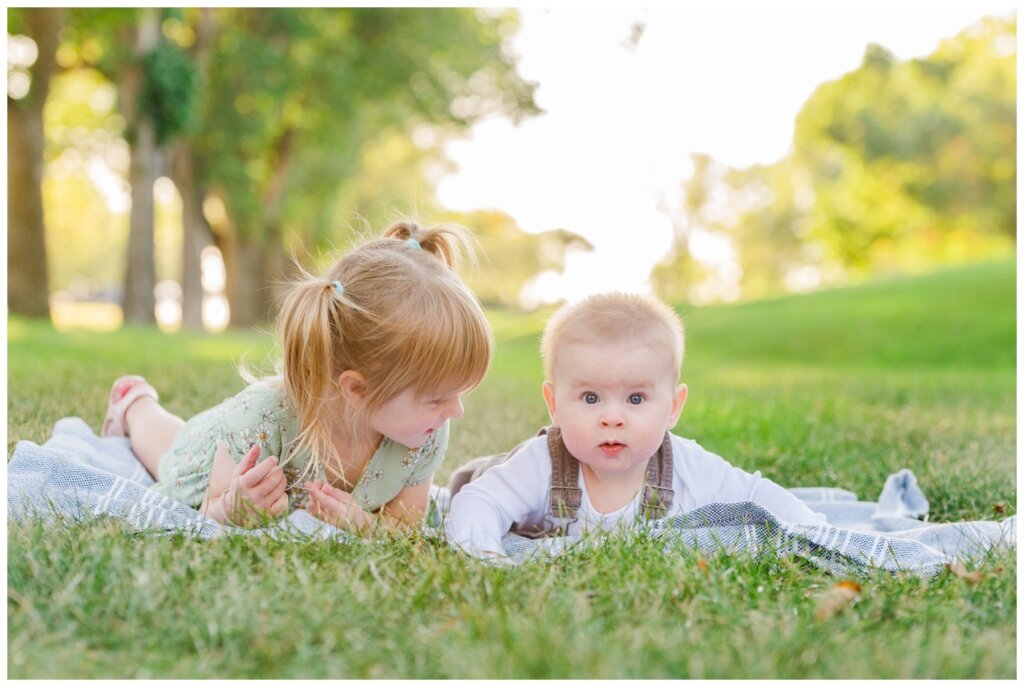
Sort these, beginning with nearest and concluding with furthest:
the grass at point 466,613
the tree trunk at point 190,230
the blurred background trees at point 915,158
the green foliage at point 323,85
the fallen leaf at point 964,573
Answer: the grass at point 466,613 < the fallen leaf at point 964,573 < the green foliage at point 323,85 < the tree trunk at point 190,230 < the blurred background trees at point 915,158

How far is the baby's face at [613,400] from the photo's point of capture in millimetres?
3105

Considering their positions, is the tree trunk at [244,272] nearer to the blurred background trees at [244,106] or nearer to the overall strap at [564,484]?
the blurred background trees at [244,106]

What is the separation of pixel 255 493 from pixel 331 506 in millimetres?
253

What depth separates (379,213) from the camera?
31125 millimetres

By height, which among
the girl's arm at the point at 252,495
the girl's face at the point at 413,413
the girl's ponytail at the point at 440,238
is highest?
the girl's ponytail at the point at 440,238

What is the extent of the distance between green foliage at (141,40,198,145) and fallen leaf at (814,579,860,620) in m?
→ 15.5

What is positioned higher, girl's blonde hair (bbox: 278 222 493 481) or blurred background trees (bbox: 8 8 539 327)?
blurred background trees (bbox: 8 8 539 327)

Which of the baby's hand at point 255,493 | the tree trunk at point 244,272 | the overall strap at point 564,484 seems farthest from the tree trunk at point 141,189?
the overall strap at point 564,484

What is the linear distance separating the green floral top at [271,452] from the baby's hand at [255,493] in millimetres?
156

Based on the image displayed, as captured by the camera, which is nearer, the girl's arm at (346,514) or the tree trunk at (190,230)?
the girl's arm at (346,514)

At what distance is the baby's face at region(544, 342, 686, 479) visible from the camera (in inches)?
122

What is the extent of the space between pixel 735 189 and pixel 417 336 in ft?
147

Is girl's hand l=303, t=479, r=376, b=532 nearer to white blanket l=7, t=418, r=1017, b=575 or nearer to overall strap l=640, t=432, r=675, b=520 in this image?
white blanket l=7, t=418, r=1017, b=575

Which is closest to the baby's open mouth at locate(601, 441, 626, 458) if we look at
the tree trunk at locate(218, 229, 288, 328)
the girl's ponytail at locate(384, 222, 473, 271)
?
the girl's ponytail at locate(384, 222, 473, 271)
